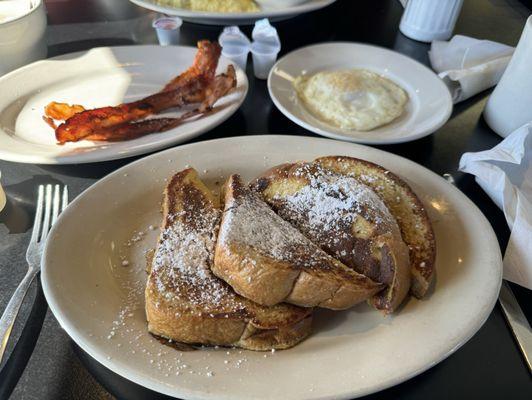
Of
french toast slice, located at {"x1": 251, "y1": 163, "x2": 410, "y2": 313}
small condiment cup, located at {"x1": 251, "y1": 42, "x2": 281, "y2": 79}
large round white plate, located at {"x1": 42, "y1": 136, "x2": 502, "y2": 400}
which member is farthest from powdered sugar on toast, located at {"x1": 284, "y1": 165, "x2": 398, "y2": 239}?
small condiment cup, located at {"x1": 251, "y1": 42, "x2": 281, "y2": 79}

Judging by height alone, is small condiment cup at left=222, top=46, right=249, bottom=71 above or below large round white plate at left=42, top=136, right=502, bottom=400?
above

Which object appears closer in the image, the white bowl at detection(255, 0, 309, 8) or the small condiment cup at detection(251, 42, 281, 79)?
the small condiment cup at detection(251, 42, 281, 79)

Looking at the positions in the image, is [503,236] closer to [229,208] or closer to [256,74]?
[229,208]

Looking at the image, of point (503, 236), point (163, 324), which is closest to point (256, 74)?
point (503, 236)

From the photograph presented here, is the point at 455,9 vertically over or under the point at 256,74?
over

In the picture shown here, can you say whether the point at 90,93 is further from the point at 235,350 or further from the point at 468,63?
the point at 468,63

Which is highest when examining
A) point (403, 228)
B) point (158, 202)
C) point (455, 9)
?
point (455, 9)

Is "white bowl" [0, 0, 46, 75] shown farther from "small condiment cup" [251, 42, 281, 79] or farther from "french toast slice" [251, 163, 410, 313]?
"french toast slice" [251, 163, 410, 313]

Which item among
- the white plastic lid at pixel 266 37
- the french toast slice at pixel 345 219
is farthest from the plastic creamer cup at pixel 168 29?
the french toast slice at pixel 345 219
